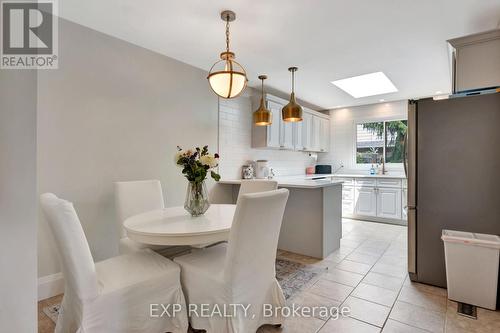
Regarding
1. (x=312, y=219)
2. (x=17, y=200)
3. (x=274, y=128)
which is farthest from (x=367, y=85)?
(x=17, y=200)

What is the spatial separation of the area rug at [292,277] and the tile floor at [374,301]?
0.06 meters

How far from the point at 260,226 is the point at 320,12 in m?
1.92

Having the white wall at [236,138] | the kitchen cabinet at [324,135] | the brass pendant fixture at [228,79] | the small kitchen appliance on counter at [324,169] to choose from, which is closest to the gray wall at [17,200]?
the brass pendant fixture at [228,79]

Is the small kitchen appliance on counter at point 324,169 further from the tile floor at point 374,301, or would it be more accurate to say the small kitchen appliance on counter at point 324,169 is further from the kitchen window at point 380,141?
the tile floor at point 374,301

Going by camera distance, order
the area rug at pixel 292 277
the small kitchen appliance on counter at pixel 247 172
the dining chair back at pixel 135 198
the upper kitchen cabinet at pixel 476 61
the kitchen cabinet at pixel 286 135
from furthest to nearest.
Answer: the kitchen cabinet at pixel 286 135 < the small kitchen appliance on counter at pixel 247 172 < the upper kitchen cabinet at pixel 476 61 < the dining chair back at pixel 135 198 < the area rug at pixel 292 277

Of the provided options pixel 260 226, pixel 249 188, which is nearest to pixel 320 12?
pixel 249 188

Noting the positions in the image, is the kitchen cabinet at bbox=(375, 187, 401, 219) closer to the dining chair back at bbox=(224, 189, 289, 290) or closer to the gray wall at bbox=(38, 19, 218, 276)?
the gray wall at bbox=(38, 19, 218, 276)

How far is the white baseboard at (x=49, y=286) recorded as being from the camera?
2201 mm

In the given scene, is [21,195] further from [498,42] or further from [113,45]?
[498,42]

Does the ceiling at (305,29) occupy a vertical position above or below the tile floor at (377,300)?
above

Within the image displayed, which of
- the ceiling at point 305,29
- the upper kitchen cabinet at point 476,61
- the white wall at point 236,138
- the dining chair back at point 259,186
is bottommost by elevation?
Answer: the dining chair back at point 259,186

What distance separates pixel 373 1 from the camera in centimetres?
208

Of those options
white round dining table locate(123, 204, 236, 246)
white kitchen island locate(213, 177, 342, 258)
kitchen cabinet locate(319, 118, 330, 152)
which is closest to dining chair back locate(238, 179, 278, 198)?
white round dining table locate(123, 204, 236, 246)

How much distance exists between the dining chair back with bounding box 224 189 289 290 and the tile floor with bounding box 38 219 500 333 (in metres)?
0.52
